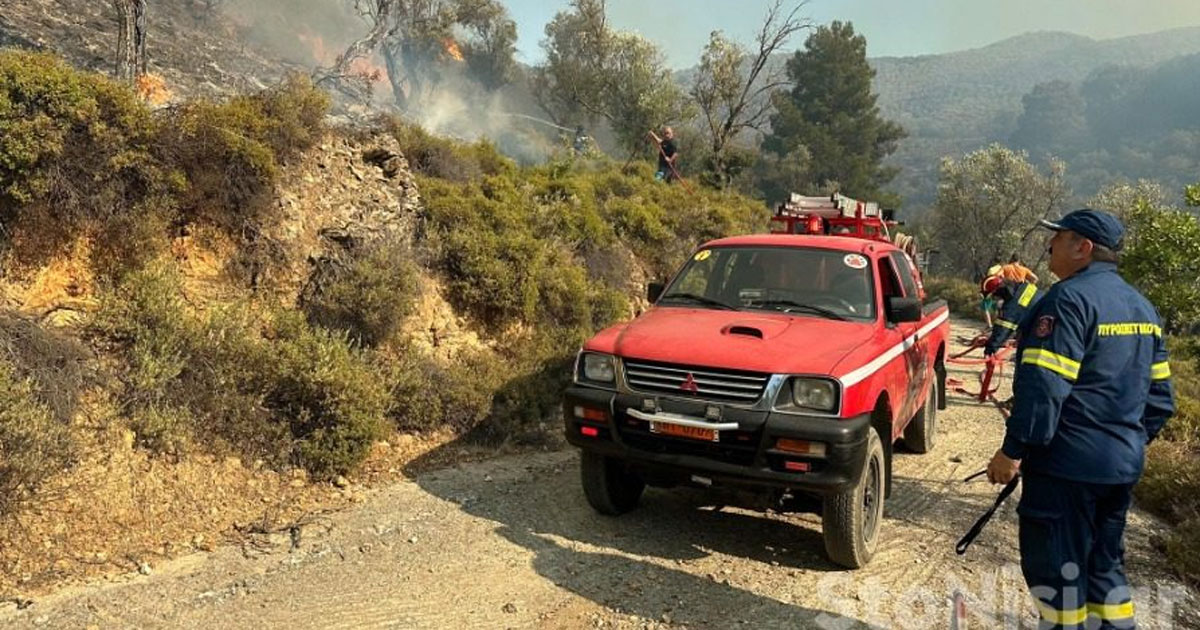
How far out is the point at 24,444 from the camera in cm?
396

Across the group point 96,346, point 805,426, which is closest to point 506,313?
point 96,346

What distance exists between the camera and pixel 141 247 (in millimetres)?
5797

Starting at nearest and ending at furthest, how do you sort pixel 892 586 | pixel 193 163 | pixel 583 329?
pixel 892 586
pixel 193 163
pixel 583 329

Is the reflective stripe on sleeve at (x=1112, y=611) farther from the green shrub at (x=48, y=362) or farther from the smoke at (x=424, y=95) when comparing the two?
the smoke at (x=424, y=95)

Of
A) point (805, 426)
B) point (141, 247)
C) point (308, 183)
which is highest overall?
point (308, 183)

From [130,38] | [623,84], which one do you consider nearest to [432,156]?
[130,38]

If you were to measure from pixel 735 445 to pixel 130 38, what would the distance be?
9498 mm

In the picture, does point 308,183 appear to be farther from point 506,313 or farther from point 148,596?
point 148,596

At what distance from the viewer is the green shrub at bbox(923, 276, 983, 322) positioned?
23.7 m

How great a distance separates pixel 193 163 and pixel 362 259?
5.37 feet

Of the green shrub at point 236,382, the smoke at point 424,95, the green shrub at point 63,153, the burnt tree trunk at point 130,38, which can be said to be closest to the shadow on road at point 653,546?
the green shrub at point 236,382

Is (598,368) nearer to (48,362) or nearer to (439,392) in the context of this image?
(439,392)

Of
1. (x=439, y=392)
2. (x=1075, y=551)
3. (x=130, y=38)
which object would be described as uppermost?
(x=130, y=38)

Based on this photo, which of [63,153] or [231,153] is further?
[231,153]
